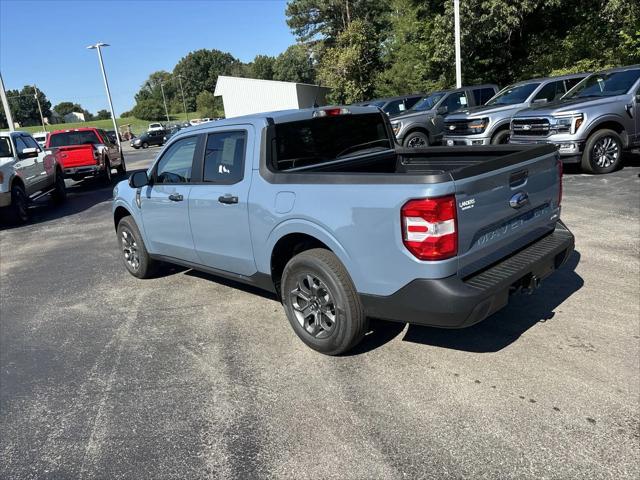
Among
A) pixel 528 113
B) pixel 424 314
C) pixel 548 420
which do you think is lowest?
pixel 548 420

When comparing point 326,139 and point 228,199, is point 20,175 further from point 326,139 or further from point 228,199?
point 326,139

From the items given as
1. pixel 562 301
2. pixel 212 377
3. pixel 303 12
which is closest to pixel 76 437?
pixel 212 377

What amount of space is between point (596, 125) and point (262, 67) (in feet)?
397

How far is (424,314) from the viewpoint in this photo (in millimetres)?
3096

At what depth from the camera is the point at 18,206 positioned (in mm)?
11078

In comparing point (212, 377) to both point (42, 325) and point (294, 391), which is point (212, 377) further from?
point (42, 325)

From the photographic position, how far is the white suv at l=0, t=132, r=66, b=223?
10.6 meters

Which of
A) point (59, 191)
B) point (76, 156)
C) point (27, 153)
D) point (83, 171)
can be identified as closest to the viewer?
point (27, 153)

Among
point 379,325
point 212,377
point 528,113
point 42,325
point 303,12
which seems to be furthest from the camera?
point 303,12

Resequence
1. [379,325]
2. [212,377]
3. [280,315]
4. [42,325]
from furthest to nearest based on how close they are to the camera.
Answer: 1. [42,325]
2. [280,315]
3. [379,325]
4. [212,377]

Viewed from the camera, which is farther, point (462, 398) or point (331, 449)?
point (462, 398)

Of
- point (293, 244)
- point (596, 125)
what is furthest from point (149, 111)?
point (293, 244)

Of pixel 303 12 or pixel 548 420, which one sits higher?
pixel 303 12

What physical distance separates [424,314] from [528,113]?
28.1 ft
